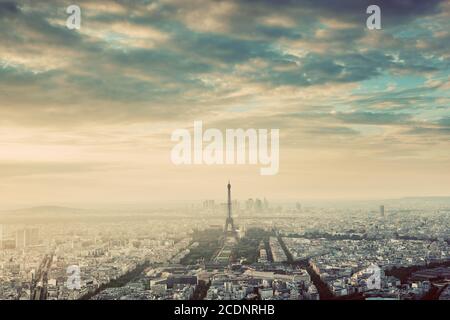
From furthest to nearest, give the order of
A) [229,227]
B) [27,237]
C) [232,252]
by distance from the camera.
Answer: [229,227], [232,252], [27,237]

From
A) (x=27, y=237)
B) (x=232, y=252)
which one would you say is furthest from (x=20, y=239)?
(x=232, y=252)

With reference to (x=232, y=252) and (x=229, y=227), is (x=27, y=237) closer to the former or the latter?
(x=232, y=252)

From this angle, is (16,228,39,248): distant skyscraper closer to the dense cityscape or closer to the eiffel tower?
the dense cityscape

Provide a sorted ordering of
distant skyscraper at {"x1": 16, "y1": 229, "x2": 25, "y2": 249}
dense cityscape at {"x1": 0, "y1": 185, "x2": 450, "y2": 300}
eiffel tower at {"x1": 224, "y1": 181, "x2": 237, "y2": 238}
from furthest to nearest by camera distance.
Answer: eiffel tower at {"x1": 224, "y1": 181, "x2": 237, "y2": 238} → distant skyscraper at {"x1": 16, "y1": 229, "x2": 25, "y2": 249} → dense cityscape at {"x1": 0, "y1": 185, "x2": 450, "y2": 300}

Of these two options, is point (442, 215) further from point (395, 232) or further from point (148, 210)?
point (148, 210)

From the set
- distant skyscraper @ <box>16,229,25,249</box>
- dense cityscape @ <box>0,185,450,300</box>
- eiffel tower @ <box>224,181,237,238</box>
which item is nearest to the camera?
dense cityscape @ <box>0,185,450,300</box>

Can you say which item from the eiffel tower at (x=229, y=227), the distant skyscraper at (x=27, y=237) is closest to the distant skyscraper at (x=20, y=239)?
the distant skyscraper at (x=27, y=237)

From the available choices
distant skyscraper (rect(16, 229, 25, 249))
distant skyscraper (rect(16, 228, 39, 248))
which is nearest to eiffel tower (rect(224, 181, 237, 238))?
distant skyscraper (rect(16, 228, 39, 248))
